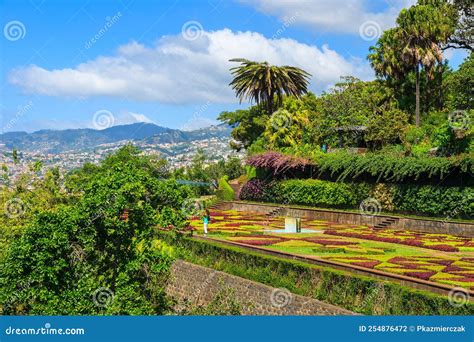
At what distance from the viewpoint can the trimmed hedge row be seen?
1448 inches

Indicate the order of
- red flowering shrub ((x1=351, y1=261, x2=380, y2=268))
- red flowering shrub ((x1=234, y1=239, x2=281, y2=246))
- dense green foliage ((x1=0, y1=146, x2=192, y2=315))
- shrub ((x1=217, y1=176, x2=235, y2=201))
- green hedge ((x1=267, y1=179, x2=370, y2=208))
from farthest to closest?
1. shrub ((x1=217, y1=176, x2=235, y2=201))
2. green hedge ((x1=267, y1=179, x2=370, y2=208))
3. red flowering shrub ((x1=234, y1=239, x2=281, y2=246))
4. red flowering shrub ((x1=351, y1=261, x2=380, y2=268))
5. dense green foliage ((x1=0, y1=146, x2=192, y2=315))

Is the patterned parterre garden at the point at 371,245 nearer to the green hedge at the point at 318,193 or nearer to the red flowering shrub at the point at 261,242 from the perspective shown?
the red flowering shrub at the point at 261,242

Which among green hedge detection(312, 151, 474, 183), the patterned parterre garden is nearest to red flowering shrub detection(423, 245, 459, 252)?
the patterned parterre garden

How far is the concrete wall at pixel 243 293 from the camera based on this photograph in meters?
20.6

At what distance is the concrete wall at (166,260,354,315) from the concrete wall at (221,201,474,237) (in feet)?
48.1

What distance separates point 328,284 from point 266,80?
41401 millimetres

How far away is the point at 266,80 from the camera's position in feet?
199

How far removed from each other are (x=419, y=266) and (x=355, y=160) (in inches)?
818

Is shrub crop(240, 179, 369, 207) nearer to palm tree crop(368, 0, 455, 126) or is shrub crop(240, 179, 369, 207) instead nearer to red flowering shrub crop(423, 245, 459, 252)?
palm tree crop(368, 0, 455, 126)

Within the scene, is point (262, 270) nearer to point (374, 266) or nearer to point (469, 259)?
point (374, 266)

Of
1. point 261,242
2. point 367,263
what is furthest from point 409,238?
point 367,263

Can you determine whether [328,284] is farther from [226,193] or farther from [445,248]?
[226,193]

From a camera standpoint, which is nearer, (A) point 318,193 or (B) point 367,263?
(B) point 367,263

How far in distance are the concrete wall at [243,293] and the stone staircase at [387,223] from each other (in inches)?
563
